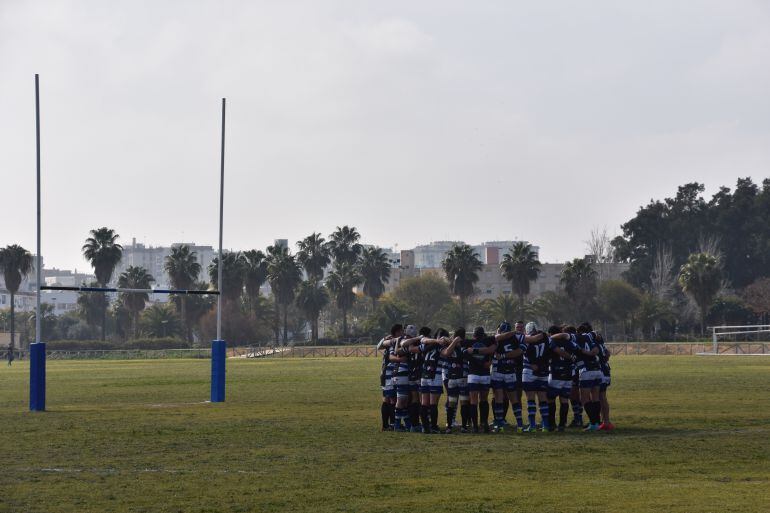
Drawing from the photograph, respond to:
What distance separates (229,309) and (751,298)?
55.7 m

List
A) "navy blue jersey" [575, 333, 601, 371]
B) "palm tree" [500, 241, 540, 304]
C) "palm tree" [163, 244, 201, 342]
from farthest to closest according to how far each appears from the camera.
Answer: "palm tree" [163, 244, 201, 342]
"palm tree" [500, 241, 540, 304]
"navy blue jersey" [575, 333, 601, 371]

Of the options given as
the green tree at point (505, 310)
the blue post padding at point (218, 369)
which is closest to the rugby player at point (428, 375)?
the blue post padding at point (218, 369)

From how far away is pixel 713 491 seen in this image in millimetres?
15758

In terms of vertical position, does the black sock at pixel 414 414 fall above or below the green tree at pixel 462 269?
below

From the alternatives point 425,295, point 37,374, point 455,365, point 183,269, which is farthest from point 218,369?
point 425,295

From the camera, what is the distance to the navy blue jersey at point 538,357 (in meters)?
23.8

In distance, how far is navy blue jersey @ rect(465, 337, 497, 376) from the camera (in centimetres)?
2380

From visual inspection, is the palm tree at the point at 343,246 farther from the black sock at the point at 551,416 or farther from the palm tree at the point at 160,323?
the black sock at the point at 551,416

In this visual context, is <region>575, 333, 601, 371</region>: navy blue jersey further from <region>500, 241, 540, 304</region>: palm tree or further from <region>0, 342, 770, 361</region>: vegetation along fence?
<region>500, 241, 540, 304</region>: palm tree

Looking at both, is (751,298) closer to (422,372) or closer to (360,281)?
(360,281)

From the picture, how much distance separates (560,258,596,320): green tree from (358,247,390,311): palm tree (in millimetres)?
31694

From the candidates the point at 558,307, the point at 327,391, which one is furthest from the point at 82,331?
the point at 327,391

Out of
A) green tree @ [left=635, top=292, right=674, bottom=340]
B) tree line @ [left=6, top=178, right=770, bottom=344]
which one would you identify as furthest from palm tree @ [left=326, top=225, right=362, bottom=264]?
green tree @ [left=635, top=292, right=674, bottom=340]

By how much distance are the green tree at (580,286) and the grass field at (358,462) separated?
89041mm
